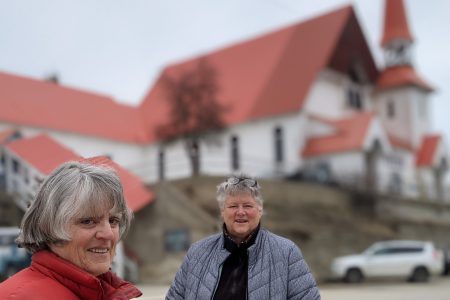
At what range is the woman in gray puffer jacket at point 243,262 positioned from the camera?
391 cm

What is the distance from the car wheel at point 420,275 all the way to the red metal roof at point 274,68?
15.6 meters

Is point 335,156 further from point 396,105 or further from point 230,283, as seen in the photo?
point 230,283

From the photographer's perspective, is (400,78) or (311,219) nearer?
(311,219)

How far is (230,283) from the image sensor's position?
402cm

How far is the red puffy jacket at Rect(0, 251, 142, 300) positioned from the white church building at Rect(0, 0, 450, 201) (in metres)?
30.5

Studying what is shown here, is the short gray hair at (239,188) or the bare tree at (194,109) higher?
the bare tree at (194,109)

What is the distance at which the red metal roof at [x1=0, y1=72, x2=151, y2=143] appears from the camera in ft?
113

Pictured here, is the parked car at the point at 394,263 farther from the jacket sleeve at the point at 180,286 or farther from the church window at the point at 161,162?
the church window at the point at 161,162

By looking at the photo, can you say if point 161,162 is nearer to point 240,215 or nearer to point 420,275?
point 420,275

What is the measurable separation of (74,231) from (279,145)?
35306 millimetres

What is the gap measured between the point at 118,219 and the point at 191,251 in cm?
199

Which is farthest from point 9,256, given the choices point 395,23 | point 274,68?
point 395,23

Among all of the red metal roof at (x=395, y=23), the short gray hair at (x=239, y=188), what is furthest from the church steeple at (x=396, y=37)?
the short gray hair at (x=239, y=188)

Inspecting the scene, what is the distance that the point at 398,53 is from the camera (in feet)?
152
